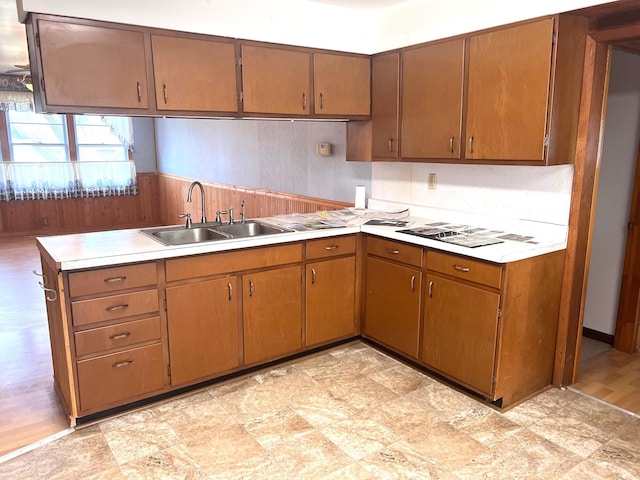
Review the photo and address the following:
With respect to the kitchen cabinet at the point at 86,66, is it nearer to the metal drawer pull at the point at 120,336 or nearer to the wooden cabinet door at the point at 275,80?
the wooden cabinet door at the point at 275,80

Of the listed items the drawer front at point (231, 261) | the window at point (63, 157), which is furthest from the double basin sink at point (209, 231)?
the window at point (63, 157)

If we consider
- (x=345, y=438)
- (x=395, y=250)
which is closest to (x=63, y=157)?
(x=395, y=250)

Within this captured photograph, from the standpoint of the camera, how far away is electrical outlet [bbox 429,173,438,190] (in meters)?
3.59

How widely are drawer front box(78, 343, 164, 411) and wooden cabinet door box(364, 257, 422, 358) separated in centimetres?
149

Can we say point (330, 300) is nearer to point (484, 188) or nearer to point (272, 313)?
point (272, 313)

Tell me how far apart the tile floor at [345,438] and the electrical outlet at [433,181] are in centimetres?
143

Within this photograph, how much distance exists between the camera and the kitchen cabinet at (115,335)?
7.95ft

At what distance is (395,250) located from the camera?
3145mm

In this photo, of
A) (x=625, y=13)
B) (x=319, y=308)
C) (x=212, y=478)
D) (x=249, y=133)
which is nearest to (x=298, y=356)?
(x=319, y=308)

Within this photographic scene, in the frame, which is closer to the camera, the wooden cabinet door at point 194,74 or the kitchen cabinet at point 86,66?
the kitchen cabinet at point 86,66

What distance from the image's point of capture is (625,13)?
2.46 metres

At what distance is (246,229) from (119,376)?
1.30m

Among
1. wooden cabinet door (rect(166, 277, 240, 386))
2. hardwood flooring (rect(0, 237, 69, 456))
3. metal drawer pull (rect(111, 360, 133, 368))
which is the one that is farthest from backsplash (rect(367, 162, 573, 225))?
hardwood flooring (rect(0, 237, 69, 456))

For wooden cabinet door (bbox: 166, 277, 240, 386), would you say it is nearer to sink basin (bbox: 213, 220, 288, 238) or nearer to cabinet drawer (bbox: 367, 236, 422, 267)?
sink basin (bbox: 213, 220, 288, 238)
